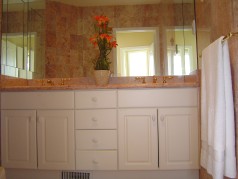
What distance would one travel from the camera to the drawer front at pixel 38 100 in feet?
5.64

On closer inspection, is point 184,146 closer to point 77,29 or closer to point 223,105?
point 223,105

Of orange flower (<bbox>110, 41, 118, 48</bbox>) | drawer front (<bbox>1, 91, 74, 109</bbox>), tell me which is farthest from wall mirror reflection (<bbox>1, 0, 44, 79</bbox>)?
orange flower (<bbox>110, 41, 118, 48</bbox>)

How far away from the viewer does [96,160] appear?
5.48ft

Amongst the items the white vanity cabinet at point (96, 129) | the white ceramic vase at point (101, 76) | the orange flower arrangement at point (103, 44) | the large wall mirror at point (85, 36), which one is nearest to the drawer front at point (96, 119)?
the white vanity cabinet at point (96, 129)

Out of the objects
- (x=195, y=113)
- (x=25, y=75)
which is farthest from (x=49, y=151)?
(x=195, y=113)

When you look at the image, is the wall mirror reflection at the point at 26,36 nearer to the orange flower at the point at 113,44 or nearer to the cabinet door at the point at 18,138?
the cabinet door at the point at 18,138

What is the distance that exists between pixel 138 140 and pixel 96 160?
0.39 meters

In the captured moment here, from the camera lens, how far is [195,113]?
1649 millimetres

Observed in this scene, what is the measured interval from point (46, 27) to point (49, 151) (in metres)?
1.34

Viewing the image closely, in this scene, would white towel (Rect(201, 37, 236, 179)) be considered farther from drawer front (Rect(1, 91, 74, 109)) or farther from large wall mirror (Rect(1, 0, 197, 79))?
drawer front (Rect(1, 91, 74, 109))

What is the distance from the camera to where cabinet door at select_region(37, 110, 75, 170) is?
170 centimetres

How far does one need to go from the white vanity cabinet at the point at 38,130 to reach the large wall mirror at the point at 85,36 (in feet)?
1.61

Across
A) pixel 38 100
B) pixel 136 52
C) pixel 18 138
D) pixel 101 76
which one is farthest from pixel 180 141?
pixel 18 138

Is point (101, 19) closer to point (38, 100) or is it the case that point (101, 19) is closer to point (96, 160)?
point (38, 100)
